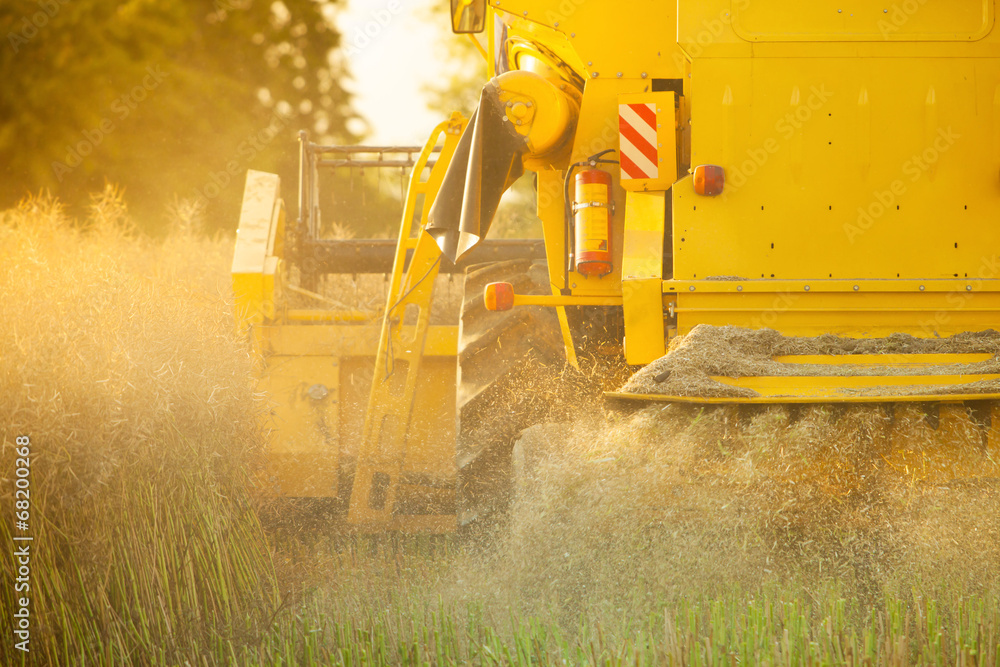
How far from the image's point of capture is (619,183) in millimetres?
3996

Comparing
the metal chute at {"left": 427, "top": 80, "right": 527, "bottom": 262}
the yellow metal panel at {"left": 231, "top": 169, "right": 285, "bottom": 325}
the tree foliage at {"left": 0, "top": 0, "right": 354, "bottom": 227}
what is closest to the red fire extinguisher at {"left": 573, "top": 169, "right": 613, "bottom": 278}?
the metal chute at {"left": 427, "top": 80, "right": 527, "bottom": 262}

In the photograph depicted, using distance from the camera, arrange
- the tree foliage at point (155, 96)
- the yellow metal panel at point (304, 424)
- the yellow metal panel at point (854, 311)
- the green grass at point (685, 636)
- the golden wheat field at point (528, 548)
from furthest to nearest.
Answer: the tree foliage at point (155, 96)
the yellow metal panel at point (304, 424)
the yellow metal panel at point (854, 311)
the golden wheat field at point (528, 548)
the green grass at point (685, 636)

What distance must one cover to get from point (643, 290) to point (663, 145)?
0.68 meters

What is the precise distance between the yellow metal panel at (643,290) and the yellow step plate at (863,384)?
495 mm

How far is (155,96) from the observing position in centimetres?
1286

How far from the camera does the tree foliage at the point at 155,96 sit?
39.1ft

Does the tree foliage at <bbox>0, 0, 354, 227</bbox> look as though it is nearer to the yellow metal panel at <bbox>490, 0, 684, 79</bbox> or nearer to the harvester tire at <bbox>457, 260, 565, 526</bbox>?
the harvester tire at <bbox>457, 260, 565, 526</bbox>

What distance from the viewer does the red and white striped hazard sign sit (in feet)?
12.6

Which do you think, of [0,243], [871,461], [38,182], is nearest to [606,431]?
[871,461]

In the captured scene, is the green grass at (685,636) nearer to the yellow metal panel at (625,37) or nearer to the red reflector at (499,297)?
the red reflector at (499,297)

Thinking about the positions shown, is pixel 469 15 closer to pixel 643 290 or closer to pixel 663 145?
pixel 663 145

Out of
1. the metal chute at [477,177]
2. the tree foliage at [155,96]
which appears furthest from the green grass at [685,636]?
the tree foliage at [155,96]

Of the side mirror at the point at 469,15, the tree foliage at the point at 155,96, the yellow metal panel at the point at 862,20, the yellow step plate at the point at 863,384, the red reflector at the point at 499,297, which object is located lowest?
the yellow step plate at the point at 863,384

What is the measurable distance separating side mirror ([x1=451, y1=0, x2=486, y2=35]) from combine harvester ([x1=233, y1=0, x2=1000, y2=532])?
0.10 ft
